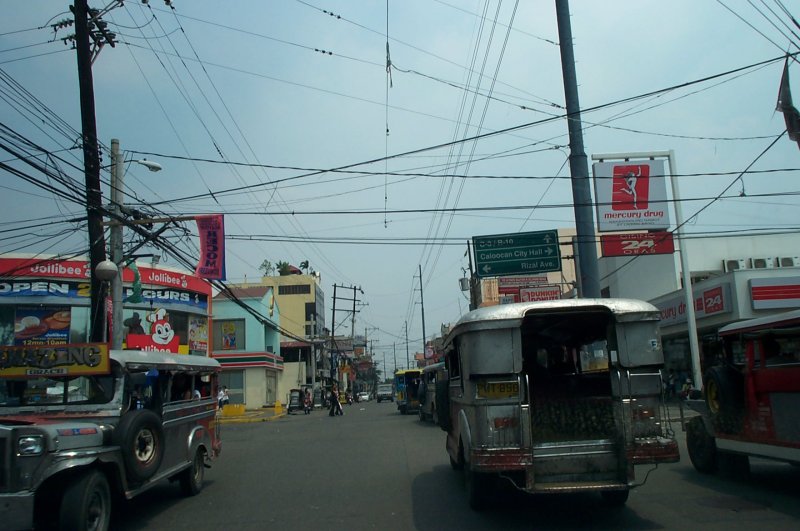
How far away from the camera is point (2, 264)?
28406mm

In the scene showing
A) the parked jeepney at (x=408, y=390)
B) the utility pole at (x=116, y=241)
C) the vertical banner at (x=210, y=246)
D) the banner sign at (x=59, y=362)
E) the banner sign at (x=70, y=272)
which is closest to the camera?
the banner sign at (x=59, y=362)

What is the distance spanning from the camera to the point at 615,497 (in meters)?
8.48

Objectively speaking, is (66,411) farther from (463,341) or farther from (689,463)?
(689,463)

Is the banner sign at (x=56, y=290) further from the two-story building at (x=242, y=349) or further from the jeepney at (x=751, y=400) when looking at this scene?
the jeepney at (x=751, y=400)

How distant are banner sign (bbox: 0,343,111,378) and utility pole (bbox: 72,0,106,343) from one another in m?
6.46

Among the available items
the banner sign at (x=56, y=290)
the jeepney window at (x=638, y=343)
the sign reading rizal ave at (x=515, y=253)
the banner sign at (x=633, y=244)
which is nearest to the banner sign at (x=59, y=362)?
the jeepney window at (x=638, y=343)

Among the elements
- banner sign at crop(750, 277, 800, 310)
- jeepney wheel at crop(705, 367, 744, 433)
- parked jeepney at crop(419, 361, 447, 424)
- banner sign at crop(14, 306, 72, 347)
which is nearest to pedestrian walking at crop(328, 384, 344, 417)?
parked jeepney at crop(419, 361, 447, 424)

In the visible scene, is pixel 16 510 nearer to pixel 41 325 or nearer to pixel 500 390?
pixel 500 390

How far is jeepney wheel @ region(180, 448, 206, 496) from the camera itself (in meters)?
10.4

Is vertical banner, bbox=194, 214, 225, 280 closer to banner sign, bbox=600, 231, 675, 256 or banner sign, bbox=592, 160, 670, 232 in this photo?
banner sign, bbox=592, 160, 670, 232

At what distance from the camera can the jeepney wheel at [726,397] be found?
31.8ft

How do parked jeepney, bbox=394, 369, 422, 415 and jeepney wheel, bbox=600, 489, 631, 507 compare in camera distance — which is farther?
parked jeepney, bbox=394, 369, 422, 415

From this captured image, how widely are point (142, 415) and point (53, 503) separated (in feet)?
4.99

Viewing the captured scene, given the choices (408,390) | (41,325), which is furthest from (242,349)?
(41,325)
